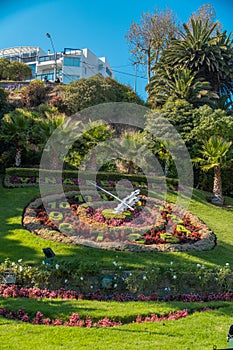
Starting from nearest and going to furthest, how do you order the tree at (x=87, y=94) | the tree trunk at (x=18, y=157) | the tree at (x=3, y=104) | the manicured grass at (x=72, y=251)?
the manicured grass at (x=72, y=251) → the tree trunk at (x=18, y=157) → the tree at (x=3, y=104) → the tree at (x=87, y=94)

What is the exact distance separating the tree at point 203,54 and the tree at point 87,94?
4.52m

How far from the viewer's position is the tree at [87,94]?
27156 millimetres

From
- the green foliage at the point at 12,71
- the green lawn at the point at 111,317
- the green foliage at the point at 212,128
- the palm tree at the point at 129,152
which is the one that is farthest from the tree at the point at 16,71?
the green lawn at the point at 111,317

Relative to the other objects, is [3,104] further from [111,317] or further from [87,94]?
[111,317]

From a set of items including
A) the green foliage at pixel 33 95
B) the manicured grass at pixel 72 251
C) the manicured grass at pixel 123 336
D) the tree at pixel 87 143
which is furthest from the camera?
the green foliage at pixel 33 95

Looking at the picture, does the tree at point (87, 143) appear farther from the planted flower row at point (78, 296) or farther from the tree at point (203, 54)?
the tree at point (203, 54)

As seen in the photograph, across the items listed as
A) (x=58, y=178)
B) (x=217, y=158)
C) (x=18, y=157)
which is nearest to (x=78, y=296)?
(x=58, y=178)

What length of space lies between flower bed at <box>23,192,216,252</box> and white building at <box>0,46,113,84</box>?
1191 inches

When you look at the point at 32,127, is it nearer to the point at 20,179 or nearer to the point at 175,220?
the point at 20,179

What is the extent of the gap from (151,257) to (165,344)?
14.6ft

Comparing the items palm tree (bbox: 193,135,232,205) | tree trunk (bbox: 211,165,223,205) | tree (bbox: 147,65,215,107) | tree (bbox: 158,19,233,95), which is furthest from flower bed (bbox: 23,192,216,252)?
tree (bbox: 158,19,233,95)

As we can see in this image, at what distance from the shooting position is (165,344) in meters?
4.93

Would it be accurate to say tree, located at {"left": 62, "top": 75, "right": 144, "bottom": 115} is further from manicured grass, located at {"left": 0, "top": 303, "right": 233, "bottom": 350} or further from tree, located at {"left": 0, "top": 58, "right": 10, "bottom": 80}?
manicured grass, located at {"left": 0, "top": 303, "right": 233, "bottom": 350}

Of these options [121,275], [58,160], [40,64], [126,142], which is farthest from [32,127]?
[40,64]
